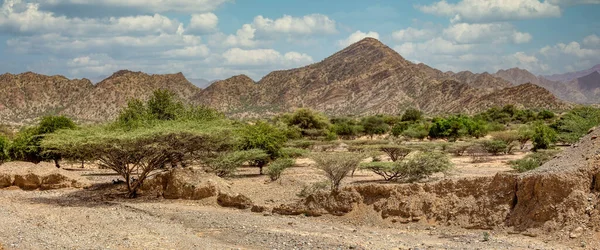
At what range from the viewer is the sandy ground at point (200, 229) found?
14.9 meters

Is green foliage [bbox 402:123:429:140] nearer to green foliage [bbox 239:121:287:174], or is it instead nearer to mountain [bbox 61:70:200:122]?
green foliage [bbox 239:121:287:174]

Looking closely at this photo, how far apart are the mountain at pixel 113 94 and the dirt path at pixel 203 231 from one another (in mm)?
98852

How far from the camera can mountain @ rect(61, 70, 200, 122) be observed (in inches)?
4744

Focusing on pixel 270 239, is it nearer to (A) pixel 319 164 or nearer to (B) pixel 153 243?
(B) pixel 153 243

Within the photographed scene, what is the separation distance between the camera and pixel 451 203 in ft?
55.6

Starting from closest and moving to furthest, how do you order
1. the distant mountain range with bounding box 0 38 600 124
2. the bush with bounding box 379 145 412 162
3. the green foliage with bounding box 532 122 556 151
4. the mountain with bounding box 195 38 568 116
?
the bush with bounding box 379 145 412 162 → the green foliage with bounding box 532 122 556 151 → the distant mountain range with bounding box 0 38 600 124 → the mountain with bounding box 195 38 568 116

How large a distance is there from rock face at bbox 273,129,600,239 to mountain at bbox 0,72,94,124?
10908 centimetres

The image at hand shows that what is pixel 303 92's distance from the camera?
149500 mm

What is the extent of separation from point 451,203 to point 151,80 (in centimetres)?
12928

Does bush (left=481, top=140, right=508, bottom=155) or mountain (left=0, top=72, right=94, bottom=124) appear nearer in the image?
bush (left=481, top=140, right=508, bottom=155)

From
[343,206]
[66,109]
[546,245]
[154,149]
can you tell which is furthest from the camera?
[66,109]

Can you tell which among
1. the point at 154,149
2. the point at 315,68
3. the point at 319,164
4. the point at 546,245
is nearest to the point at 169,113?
the point at 154,149

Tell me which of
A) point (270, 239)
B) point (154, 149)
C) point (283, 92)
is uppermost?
point (283, 92)

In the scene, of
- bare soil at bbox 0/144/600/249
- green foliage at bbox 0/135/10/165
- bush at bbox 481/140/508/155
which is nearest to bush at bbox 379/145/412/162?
bush at bbox 481/140/508/155
